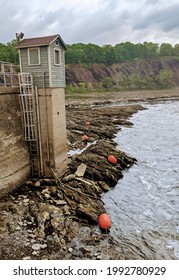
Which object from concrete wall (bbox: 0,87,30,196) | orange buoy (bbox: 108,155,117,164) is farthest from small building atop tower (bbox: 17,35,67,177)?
orange buoy (bbox: 108,155,117,164)

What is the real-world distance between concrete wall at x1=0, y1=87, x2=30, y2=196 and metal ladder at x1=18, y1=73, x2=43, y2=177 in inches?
11.9

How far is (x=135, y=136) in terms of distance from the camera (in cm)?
3266

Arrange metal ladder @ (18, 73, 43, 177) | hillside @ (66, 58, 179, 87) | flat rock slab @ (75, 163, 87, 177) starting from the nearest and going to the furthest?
metal ladder @ (18, 73, 43, 177)
flat rock slab @ (75, 163, 87, 177)
hillside @ (66, 58, 179, 87)

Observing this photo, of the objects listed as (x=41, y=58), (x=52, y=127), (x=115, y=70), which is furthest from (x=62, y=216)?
(x=115, y=70)

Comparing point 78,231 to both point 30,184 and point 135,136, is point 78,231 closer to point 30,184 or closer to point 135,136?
point 30,184

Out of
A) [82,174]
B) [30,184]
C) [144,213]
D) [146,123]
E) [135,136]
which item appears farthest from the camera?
[146,123]

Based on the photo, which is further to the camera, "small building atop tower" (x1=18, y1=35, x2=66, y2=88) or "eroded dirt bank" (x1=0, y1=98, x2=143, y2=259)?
"small building atop tower" (x1=18, y1=35, x2=66, y2=88)

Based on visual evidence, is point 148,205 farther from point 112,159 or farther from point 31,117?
point 31,117

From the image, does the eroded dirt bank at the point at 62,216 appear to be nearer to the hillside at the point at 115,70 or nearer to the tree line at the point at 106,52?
the tree line at the point at 106,52

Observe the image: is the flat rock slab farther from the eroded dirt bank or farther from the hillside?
the hillside

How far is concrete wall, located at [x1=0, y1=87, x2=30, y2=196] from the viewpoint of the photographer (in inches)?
539

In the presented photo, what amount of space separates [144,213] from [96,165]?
5.08m

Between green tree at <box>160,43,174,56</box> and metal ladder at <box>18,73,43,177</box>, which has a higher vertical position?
green tree at <box>160,43,174,56</box>
